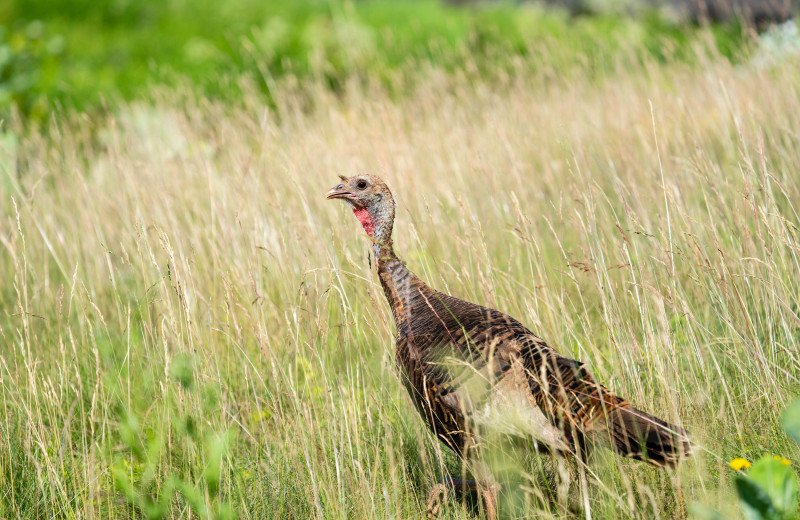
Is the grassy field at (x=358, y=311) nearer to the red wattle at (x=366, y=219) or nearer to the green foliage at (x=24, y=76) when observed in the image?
the red wattle at (x=366, y=219)

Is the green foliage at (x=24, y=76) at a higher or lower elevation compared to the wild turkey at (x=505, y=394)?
higher

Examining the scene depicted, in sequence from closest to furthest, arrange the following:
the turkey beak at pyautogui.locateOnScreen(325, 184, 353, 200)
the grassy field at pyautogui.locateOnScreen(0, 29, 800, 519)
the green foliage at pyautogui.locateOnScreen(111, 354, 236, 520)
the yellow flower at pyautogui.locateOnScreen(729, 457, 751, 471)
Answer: the yellow flower at pyautogui.locateOnScreen(729, 457, 751, 471)
the green foliage at pyautogui.locateOnScreen(111, 354, 236, 520)
the grassy field at pyautogui.locateOnScreen(0, 29, 800, 519)
the turkey beak at pyautogui.locateOnScreen(325, 184, 353, 200)

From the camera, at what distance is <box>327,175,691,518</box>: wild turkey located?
217 centimetres

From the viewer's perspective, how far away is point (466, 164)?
511 cm

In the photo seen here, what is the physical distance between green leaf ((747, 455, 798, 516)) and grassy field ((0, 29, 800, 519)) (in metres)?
0.33

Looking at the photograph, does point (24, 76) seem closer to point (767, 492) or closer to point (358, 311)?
point (358, 311)

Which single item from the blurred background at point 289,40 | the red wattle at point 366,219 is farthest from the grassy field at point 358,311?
the blurred background at point 289,40

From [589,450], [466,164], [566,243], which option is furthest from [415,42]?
[589,450]

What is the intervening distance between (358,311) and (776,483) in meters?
2.18

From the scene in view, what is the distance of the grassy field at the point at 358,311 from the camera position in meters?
2.52

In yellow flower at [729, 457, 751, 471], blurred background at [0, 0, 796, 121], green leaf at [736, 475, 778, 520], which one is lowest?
yellow flower at [729, 457, 751, 471]

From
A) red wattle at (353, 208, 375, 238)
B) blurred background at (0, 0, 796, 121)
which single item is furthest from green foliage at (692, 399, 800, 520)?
blurred background at (0, 0, 796, 121)

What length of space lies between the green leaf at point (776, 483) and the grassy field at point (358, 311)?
1.07ft

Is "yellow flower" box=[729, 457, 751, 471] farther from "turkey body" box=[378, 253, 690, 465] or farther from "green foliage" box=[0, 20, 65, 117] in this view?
"green foliage" box=[0, 20, 65, 117]
